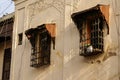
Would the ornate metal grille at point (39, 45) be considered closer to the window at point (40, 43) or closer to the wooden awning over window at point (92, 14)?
the window at point (40, 43)

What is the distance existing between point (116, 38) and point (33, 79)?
4317mm

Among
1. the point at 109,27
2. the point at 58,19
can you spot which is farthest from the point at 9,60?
the point at 109,27

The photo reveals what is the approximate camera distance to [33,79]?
51.4ft

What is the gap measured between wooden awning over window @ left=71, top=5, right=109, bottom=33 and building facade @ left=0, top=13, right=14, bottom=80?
4.70m

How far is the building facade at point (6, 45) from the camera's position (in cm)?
1789

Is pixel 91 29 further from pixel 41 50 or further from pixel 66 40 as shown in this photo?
pixel 41 50

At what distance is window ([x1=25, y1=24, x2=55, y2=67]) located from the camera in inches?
597

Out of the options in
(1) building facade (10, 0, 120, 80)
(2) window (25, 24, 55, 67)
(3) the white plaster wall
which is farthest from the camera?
(2) window (25, 24, 55, 67)

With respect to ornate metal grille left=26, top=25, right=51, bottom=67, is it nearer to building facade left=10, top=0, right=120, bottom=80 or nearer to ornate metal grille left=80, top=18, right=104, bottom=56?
building facade left=10, top=0, right=120, bottom=80

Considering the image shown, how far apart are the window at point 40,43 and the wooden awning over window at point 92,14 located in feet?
4.87

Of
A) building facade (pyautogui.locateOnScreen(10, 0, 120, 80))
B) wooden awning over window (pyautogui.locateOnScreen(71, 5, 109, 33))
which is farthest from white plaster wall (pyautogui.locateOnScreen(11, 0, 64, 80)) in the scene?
wooden awning over window (pyautogui.locateOnScreen(71, 5, 109, 33))

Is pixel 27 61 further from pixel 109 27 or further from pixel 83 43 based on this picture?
pixel 109 27

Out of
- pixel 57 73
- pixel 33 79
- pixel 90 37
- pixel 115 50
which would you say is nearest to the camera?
pixel 115 50

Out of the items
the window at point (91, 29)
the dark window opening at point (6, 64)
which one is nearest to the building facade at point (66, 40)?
the window at point (91, 29)
